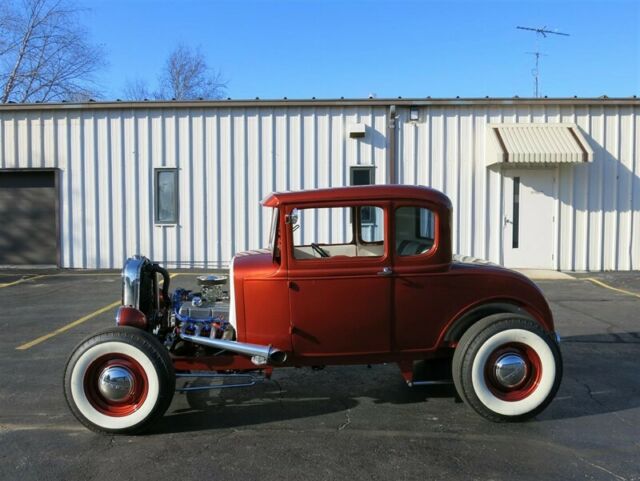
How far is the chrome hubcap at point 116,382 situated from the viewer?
13.2ft

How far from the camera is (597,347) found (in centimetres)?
646

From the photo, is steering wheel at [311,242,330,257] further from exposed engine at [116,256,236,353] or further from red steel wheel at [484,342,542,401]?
red steel wheel at [484,342,542,401]

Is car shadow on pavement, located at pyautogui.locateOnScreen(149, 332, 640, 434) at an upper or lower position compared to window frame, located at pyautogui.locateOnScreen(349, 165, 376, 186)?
lower

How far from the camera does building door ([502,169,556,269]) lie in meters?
12.9

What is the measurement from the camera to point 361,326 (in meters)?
4.23

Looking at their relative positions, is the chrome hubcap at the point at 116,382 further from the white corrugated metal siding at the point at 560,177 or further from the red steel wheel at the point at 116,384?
the white corrugated metal siding at the point at 560,177

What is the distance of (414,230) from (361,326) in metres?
0.87

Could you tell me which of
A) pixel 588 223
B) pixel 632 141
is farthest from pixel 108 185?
pixel 632 141

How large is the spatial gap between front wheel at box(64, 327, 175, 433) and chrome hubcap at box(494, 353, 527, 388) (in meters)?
2.48

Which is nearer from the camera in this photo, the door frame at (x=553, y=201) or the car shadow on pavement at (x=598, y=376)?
the car shadow on pavement at (x=598, y=376)

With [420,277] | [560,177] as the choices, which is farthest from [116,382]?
[560,177]

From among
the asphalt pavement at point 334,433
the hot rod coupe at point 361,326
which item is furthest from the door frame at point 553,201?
the hot rod coupe at point 361,326

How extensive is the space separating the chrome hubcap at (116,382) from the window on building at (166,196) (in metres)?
9.48

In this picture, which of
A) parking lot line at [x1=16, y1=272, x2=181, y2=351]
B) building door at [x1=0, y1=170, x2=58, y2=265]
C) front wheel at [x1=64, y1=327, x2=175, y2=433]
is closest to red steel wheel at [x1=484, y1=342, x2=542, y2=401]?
front wheel at [x1=64, y1=327, x2=175, y2=433]
